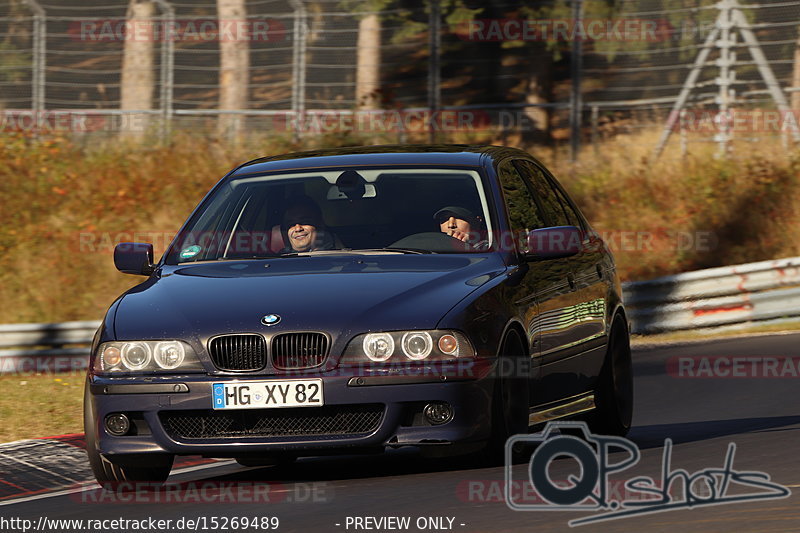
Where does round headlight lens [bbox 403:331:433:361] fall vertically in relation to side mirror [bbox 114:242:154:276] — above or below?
below

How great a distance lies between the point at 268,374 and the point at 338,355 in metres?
0.33

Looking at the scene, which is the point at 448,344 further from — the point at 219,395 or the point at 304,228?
A: the point at 304,228

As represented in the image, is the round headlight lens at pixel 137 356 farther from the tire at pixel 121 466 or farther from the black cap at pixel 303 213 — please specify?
the black cap at pixel 303 213

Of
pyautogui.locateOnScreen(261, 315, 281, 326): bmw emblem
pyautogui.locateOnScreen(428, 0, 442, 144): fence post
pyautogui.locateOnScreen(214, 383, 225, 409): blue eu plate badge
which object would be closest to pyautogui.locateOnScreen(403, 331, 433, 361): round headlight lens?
pyautogui.locateOnScreen(261, 315, 281, 326): bmw emblem

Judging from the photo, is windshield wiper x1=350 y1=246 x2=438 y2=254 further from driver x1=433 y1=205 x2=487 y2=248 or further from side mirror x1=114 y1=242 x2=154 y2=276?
side mirror x1=114 y1=242 x2=154 y2=276

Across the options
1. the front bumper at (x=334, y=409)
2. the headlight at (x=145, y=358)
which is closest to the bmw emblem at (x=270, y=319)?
the front bumper at (x=334, y=409)

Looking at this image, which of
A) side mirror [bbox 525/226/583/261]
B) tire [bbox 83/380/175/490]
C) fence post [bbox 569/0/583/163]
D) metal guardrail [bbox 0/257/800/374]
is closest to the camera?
tire [bbox 83/380/175/490]

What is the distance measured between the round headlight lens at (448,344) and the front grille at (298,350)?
1.73 ft

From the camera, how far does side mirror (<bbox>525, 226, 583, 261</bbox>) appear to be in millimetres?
8961

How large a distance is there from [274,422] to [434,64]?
18.4 m

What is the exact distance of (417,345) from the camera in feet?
26.2

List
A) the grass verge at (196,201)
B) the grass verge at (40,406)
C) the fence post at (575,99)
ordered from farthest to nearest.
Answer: the fence post at (575,99), the grass verge at (196,201), the grass verge at (40,406)

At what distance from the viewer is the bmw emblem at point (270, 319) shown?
802cm

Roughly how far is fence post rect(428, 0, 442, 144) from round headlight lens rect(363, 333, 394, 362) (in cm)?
1811
